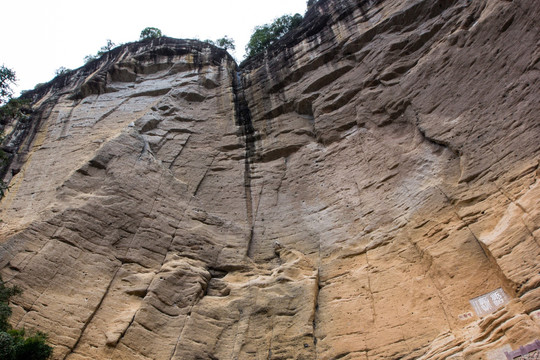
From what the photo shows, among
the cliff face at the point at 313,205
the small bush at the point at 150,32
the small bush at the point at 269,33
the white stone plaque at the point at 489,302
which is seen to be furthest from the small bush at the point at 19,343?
the small bush at the point at 150,32

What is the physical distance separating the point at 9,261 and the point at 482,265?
1055cm

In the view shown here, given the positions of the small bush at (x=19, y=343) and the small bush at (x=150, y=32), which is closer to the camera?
the small bush at (x=19, y=343)

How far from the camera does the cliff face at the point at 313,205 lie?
866 cm

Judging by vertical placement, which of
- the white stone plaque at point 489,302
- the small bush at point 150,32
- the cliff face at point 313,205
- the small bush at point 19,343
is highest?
the small bush at point 150,32

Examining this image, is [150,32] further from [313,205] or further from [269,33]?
[313,205]

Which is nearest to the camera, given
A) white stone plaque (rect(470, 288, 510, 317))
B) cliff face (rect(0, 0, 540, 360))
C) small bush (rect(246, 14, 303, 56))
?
white stone plaque (rect(470, 288, 510, 317))

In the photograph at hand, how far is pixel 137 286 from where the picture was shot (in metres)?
10.2

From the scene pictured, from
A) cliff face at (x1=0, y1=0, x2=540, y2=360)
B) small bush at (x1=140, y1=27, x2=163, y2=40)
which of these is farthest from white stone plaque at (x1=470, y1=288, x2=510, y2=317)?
small bush at (x1=140, y1=27, x2=163, y2=40)

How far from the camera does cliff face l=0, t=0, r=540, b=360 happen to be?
866 centimetres

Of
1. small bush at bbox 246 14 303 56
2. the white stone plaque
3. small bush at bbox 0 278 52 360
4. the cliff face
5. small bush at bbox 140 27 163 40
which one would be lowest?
small bush at bbox 0 278 52 360

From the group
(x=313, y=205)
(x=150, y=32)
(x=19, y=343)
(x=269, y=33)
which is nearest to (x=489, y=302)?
(x=313, y=205)

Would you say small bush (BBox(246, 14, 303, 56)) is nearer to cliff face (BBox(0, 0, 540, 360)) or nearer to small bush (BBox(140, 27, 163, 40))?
small bush (BBox(140, 27, 163, 40))

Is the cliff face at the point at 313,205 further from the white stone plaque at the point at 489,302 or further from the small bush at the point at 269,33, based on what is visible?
the small bush at the point at 269,33

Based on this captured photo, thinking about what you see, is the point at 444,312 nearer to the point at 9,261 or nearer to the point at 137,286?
the point at 137,286
